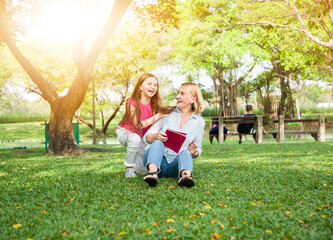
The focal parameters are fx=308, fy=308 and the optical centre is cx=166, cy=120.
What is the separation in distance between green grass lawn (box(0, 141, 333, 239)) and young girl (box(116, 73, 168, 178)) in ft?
1.01

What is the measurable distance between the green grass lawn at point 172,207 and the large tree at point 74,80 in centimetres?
402

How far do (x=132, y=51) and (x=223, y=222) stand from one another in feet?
30.5

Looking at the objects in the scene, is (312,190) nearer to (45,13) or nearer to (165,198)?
(165,198)

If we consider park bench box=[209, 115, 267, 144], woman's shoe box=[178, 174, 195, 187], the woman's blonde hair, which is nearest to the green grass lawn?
woman's shoe box=[178, 174, 195, 187]

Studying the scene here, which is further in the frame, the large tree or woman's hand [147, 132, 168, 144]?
the large tree

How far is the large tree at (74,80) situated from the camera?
26.5 ft

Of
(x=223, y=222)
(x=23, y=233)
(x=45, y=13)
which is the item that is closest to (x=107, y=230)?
(x=23, y=233)

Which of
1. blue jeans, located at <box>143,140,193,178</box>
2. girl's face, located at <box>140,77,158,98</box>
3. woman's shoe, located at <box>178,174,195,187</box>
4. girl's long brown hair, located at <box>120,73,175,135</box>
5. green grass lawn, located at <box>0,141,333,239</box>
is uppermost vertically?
girl's face, located at <box>140,77,158,98</box>

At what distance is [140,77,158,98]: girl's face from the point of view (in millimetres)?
4145

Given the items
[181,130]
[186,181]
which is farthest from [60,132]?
[186,181]

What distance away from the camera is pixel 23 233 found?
231cm

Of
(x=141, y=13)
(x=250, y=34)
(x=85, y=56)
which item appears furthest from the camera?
(x=250, y=34)

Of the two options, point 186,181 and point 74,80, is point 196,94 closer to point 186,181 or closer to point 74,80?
point 186,181

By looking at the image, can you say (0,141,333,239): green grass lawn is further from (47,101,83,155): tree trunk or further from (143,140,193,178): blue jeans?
(47,101,83,155): tree trunk
